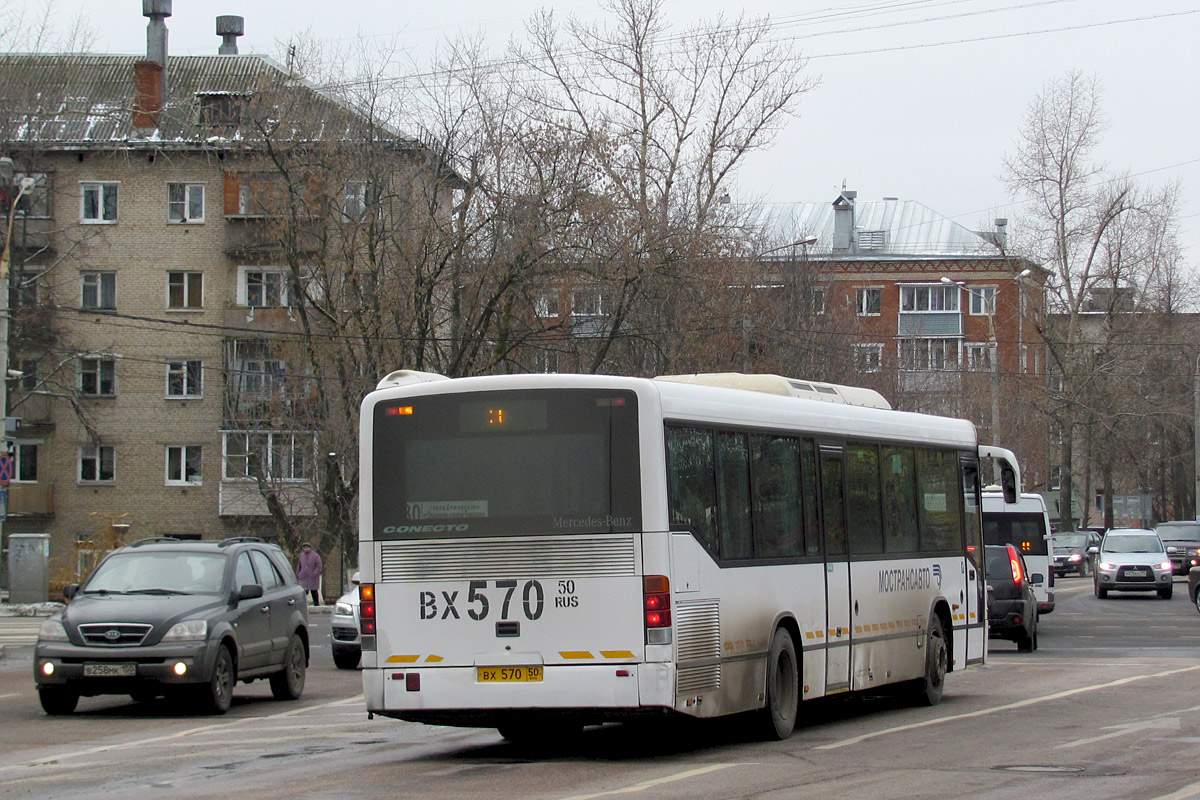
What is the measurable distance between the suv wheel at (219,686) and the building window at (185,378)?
4154 cm

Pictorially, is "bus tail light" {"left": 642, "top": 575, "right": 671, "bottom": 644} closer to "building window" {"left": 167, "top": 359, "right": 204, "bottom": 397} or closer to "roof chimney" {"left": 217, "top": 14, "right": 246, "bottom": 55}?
"building window" {"left": 167, "top": 359, "right": 204, "bottom": 397}

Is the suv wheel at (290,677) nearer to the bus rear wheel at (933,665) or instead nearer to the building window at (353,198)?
the bus rear wheel at (933,665)

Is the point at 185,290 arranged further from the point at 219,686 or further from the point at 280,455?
the point at 219,686

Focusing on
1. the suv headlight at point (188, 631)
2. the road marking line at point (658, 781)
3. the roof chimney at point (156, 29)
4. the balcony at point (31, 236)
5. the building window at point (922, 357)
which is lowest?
the road marking line at point (658, 781)

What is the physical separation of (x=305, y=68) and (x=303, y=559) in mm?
12871

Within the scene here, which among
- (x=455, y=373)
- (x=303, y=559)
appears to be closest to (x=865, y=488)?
(x=303, y=559)

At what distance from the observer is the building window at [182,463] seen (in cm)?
5700

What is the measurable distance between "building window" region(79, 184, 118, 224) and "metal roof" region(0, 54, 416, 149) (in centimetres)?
206

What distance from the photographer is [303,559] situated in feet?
115

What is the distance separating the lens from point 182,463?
57094 millimetres

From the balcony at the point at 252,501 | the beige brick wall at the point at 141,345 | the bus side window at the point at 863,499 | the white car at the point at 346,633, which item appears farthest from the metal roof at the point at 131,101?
the bus side window at the point at 863,499

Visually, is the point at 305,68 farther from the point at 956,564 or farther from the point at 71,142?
the point at 956,564

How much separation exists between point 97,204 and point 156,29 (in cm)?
738

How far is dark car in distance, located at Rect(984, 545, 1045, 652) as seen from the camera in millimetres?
25141
